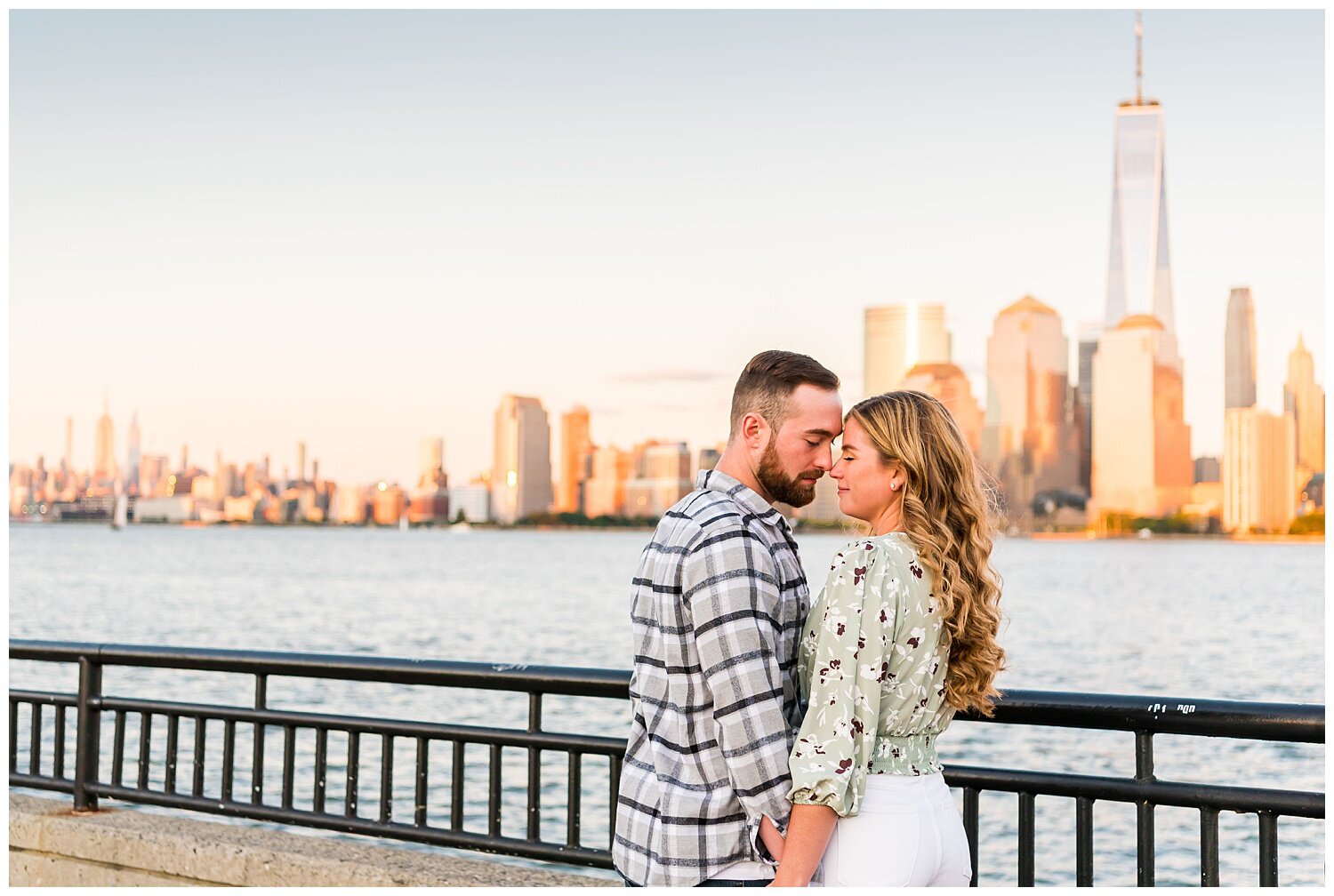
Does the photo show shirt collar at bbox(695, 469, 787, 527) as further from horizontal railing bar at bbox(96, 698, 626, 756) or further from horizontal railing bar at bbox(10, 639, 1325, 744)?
horizontal railing bar at bbox(96, 698, 626, 756)

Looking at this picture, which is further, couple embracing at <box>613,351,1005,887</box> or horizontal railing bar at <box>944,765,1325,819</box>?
horizontal railing bar at <box>944,765,1325,819</box>

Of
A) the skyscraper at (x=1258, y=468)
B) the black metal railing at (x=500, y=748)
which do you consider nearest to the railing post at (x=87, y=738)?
the black metal railing at (x=500, y=748)

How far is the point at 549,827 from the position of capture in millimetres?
17312

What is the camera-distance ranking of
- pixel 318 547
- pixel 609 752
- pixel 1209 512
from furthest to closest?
pixel 318 547, pixel 1209 512, pixel 609 752

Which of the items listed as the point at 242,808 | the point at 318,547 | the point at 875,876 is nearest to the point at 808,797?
the point at 875,876

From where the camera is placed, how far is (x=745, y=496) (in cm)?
283

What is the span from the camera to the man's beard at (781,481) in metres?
2.84

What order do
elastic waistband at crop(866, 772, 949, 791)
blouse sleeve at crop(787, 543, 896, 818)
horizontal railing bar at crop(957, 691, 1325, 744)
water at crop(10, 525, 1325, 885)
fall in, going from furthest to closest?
water at crop(10, 525, 1325, 885), horizontal railing bar at crop(957, 691, 1325, 744), elastic waistband at crop(866, 772, 949, 791), blouse sleeve at crop(787, 543, 896, 818)

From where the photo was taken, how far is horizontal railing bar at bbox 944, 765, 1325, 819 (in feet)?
10.3

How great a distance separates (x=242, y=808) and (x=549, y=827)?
1292 centimetres

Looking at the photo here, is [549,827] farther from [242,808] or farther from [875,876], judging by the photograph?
[875,876]

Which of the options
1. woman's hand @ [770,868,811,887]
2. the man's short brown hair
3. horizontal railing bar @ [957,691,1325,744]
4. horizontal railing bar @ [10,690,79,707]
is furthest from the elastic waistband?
horizontal railing bar @ [10,690,79,707]

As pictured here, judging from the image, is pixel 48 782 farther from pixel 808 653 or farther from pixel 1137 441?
pixel 1137 441

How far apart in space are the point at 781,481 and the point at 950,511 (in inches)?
13.9
